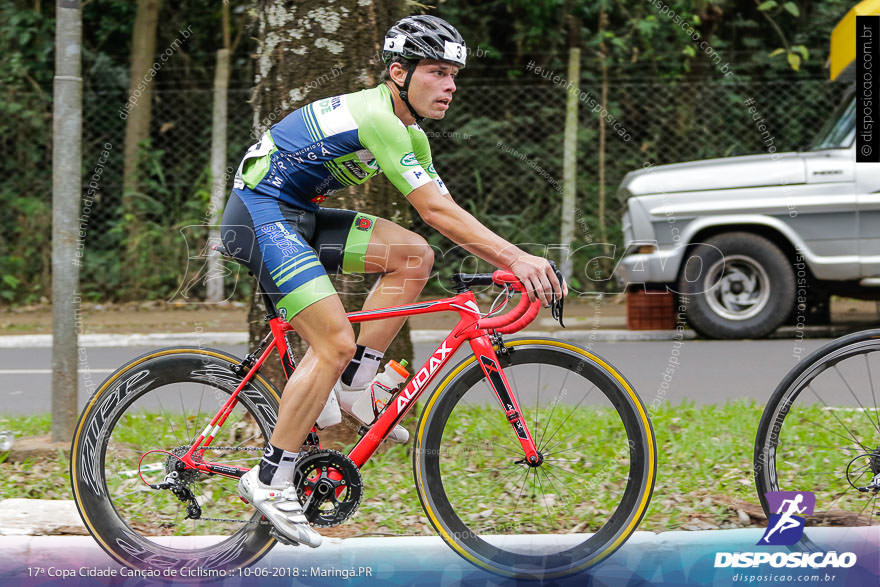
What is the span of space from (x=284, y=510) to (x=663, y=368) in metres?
5.02

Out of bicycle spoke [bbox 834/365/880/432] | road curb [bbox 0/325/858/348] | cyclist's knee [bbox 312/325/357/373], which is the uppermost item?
cyclist's knee [bbox 312/325/357/373]

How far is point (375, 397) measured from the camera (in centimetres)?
395

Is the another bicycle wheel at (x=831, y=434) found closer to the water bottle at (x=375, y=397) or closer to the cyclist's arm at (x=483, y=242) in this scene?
the cyclist's arm at (x=483, y=242)

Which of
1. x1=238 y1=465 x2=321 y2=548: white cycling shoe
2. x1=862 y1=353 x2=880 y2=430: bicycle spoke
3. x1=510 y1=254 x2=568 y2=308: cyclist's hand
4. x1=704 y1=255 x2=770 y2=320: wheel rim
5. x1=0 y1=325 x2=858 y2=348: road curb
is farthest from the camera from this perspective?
x1=0 y1=325 x2=858 y2=348: road curb

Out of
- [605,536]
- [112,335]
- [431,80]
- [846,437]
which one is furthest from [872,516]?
[112,335]

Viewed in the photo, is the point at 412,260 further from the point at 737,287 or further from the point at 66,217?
the point at 737,287

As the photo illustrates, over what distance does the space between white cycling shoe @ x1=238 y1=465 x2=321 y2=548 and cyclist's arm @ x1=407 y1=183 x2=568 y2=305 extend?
1.07m

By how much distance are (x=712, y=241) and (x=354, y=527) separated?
19.0 ft

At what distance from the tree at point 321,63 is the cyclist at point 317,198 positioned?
1275 millimetres

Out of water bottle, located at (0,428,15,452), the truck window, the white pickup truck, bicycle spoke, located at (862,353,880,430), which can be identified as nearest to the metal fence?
the white pickup truck

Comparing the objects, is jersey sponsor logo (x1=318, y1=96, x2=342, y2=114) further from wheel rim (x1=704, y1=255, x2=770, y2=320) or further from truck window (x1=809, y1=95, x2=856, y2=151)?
truck window (x1=809, y1=95, x2=856, y2=151)

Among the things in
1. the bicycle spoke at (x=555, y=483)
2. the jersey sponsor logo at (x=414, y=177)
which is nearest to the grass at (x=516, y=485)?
the bicycle spoke at (x=555, y=483)

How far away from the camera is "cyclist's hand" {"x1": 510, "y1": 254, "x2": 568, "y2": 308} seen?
3561mm

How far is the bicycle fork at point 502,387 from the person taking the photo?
12.3 ft
